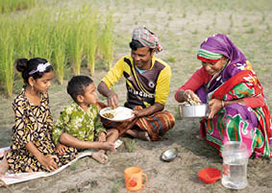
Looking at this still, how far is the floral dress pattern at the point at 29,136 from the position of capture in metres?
3.09

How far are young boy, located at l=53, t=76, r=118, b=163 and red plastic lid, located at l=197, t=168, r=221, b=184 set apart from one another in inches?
36.9

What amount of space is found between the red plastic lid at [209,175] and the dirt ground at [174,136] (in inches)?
1.9

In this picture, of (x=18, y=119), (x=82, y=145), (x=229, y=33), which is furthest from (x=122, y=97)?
(x=229, y=33)

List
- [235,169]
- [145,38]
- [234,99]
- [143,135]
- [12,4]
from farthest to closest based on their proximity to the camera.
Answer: [12,4] < [143,135] < [145,38] < [234,99] < [235,169]

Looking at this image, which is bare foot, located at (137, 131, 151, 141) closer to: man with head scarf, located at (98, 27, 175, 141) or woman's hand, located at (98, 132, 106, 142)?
man with head scarf, located at (98, 27, 175, 141)

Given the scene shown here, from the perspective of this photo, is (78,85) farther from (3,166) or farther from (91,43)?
(91,43)

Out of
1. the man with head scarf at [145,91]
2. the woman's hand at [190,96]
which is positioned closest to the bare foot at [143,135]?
the man with head scarf at [145,91]

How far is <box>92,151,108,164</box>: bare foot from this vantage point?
3.35 m

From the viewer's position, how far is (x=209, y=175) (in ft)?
9.82

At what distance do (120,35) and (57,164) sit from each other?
6.04 m

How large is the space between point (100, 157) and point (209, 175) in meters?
1.07

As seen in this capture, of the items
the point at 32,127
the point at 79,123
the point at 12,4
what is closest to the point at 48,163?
the point at 32,127

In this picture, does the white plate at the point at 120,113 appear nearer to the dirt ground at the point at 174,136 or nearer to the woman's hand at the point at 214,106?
the dirt ground at the point at 174,136

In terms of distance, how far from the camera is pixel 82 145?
3.42m
